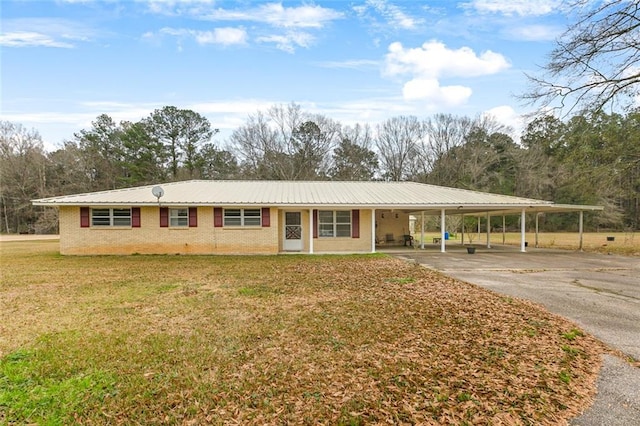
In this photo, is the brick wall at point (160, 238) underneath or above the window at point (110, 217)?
underneath

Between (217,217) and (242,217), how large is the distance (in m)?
1.14

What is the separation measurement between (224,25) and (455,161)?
36119 millimetres

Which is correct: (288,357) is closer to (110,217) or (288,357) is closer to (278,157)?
(110,217)

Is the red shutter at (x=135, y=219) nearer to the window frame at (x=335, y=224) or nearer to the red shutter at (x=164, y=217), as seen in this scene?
the red shutter at (x=164, y=217)

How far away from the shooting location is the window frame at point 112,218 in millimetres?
15938

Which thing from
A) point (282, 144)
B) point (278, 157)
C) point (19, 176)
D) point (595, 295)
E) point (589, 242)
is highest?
point (282, 144)

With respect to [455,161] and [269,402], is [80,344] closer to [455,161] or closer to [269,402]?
[269,402]

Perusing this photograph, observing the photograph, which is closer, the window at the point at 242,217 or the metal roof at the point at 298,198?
the metal roof at the point at 298,198

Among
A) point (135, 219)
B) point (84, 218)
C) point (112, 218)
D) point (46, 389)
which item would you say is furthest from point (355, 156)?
point (46, 389)

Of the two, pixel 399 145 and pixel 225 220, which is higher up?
pixel 399 145

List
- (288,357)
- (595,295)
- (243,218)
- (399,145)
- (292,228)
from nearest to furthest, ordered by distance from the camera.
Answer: (288,357) < (595,295) < (243,218) < (292,228) < (399,145)

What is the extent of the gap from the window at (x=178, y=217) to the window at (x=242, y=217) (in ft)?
5.93

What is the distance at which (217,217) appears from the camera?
16188 millimetres

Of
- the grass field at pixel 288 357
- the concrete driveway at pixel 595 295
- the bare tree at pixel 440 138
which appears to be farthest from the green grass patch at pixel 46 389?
the bare tree at pixel 440 138
